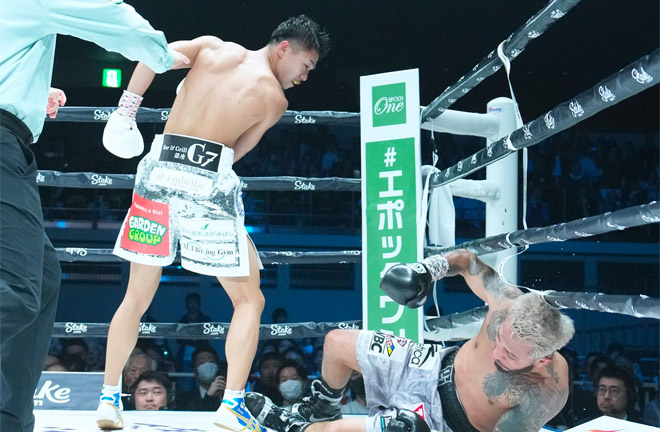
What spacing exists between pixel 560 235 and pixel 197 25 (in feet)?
20.6

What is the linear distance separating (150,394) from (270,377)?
1224 millimetres

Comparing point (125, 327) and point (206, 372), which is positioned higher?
point (125, 327)

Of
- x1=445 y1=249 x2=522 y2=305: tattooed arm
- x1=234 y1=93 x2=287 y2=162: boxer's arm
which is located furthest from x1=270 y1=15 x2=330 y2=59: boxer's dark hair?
x1=445 y1=249 x2=522 y2=305: tattooed arm

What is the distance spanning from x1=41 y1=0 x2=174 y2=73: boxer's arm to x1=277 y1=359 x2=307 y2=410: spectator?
102 inches

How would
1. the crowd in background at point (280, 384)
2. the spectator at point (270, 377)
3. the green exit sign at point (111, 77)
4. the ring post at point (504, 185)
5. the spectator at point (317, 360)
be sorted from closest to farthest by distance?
the ring post at point (504, 185) → the crowd in background at point (280, 384) → the spectator at point (270, 377) → the spectator at point (317, 360) → the green exit sign at point (111, 77)

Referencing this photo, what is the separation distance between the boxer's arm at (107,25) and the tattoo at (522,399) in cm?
109

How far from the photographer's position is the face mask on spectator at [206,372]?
4461 mm

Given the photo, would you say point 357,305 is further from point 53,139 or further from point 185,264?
point 185,264

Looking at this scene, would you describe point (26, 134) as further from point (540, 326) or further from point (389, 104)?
point (389, 104)

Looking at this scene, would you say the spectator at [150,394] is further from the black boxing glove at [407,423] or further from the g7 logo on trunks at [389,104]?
the black boxing glove at [407,423]

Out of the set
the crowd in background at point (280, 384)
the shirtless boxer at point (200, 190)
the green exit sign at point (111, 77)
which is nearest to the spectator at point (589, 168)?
the crowd in background at point (280, 384)

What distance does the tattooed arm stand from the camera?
1.89 metres

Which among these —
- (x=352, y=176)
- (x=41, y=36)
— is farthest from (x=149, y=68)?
(x=352, y=176)

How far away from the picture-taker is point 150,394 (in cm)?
311
